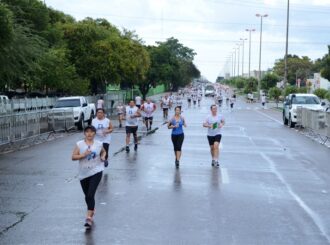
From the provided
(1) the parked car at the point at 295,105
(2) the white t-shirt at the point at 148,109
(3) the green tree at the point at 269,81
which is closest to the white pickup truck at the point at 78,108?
(2) the white t-shirt at the point at 148,109

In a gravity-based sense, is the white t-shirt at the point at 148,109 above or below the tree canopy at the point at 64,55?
below

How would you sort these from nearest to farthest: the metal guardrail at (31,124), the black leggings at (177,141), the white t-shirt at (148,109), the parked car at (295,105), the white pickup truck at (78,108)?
1. the black leggings at (177,141)
2. the metal guardrail at (31,124)
3. the white t-shirt at (148,109)
4. the white pickup truck at (78,108)
5. the parked car at (295,105)

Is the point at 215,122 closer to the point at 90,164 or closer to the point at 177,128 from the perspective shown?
the point at 177,128

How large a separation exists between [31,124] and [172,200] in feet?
47.2

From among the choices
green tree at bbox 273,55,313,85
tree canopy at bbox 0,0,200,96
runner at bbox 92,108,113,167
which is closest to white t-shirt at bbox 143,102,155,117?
tree canopy at bbox 0,0,200,96

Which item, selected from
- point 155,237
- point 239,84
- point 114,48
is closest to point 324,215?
point 155,237

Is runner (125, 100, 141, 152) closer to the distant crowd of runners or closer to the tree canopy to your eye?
the distant crowd of runners

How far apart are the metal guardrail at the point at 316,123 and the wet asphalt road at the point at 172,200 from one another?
19.2ft

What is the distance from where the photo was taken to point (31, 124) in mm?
24031

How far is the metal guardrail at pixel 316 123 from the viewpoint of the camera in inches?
981

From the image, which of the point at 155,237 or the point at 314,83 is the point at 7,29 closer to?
the point at 155,237

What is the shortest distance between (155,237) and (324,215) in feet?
10.7

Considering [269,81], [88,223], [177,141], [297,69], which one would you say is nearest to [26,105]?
[177,141]

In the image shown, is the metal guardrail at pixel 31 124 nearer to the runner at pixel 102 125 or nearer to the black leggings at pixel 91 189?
the runner at pixel 102 125
